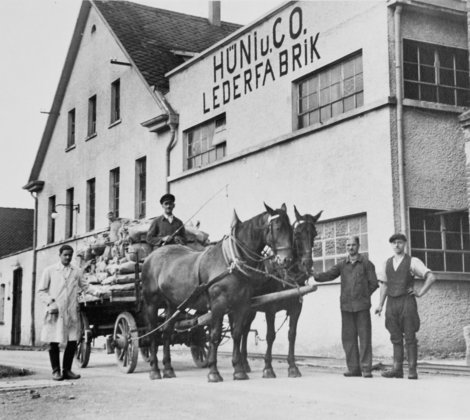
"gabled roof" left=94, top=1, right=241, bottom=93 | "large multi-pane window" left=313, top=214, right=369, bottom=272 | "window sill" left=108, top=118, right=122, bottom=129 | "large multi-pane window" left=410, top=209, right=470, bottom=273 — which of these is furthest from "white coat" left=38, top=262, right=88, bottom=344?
"window sill" left=108, top=118, right=122, bottom=129

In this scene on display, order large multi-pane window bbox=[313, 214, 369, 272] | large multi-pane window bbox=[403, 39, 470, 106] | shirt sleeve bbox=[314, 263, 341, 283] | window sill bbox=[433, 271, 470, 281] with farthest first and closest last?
large multi-pane window bbox=[313, 214, 369, 272] → large multi-pane window bbox=[403, 39, 470, 106] → window sill bbox=[433, 271, 470, 281] → shirt sleeve bbox=[314, 263, 341, 283]

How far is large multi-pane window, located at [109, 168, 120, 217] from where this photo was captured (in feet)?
87.4

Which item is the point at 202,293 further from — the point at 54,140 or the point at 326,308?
the point at 54,140

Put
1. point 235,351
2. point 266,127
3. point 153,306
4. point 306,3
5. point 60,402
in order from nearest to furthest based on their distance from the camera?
point 60,402
point 235,351
point 153,306
point 306,3
point 266,127

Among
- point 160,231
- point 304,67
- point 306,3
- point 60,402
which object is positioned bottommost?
point 60,402

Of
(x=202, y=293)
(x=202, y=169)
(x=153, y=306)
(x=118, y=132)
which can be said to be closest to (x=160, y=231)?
(x=153, y=306)

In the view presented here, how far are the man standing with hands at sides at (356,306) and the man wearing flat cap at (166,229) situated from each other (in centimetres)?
282

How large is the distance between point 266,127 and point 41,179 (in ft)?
56.8

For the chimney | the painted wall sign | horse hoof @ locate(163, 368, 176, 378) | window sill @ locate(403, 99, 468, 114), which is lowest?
horse hoof @ locate(163, 368, 176, 378)

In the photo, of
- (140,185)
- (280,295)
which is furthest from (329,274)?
(140,185)

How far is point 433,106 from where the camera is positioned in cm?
1531

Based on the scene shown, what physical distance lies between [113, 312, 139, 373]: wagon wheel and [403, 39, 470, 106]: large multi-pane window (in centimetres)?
709

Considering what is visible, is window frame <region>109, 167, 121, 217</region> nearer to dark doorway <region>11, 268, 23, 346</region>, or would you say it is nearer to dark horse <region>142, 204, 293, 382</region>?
dark doorway <region>11, 268, 23, 346</region>

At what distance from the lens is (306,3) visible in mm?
17359
